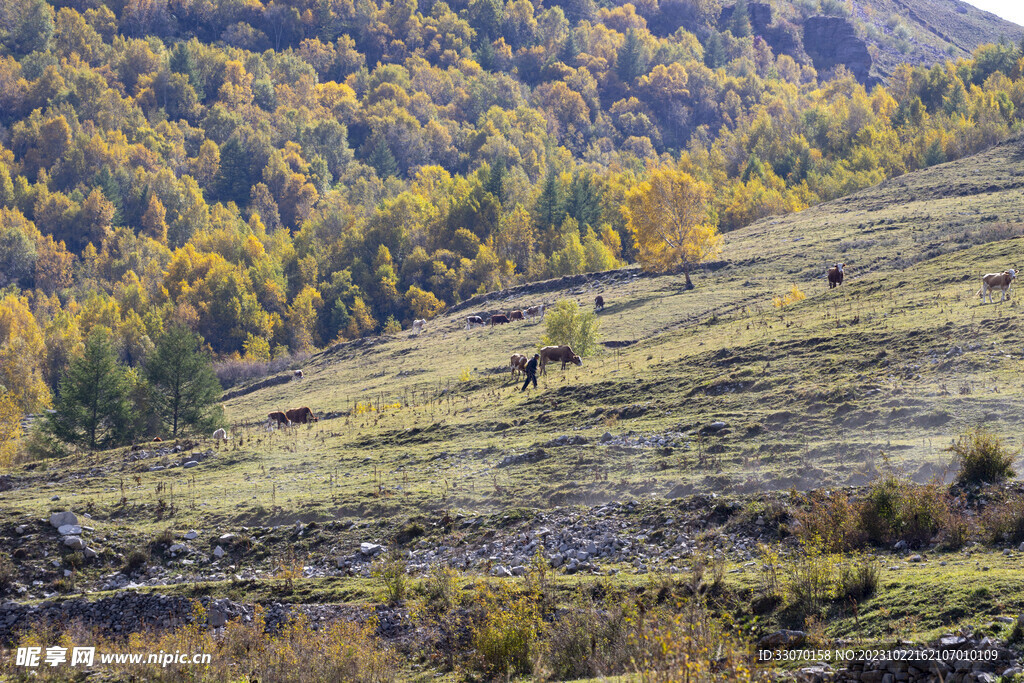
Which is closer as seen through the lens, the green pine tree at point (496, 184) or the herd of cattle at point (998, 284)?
the herd of cattle at point (998, 284)

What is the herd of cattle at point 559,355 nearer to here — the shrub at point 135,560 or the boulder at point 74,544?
the boulder at point 74,544

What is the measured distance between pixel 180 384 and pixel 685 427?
32.0 metres

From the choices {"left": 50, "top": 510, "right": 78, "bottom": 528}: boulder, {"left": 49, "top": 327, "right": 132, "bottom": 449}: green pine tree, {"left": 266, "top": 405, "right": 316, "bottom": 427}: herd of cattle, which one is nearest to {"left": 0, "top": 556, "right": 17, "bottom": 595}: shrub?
{"left": 50, "top": 510, "right": 78, "bottom": 528}: boulder

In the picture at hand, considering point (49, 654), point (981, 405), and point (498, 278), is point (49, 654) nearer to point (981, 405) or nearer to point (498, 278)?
point (981, 405)

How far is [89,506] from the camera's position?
24.9 metres

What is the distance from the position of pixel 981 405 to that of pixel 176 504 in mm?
22619

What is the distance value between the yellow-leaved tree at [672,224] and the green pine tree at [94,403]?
39.5 metres

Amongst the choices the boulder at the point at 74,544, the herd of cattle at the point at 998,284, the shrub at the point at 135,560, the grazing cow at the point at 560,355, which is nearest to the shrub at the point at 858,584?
the shrub at the point at 135,560

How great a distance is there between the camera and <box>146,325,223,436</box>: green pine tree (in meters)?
46.2

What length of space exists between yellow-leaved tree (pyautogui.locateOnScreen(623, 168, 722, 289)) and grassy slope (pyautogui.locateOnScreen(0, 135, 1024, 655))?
14037 millimetres

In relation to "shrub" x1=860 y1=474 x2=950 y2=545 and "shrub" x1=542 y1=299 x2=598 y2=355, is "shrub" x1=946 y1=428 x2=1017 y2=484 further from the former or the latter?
"shrub" x1=542 y1=299 x2=598 y2=355

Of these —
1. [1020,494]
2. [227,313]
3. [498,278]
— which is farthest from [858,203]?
[227,313]

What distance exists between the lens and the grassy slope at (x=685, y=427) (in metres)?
20.0

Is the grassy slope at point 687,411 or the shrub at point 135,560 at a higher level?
the grassy slope at point 687,411
